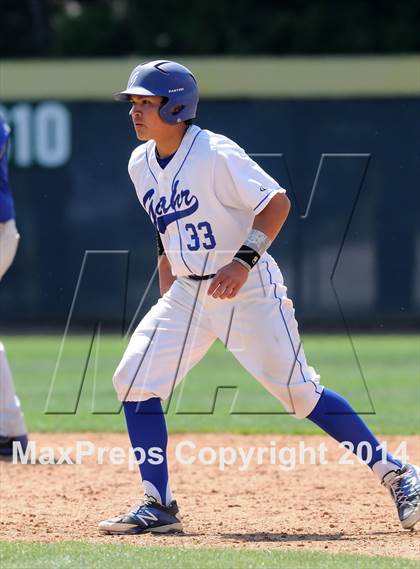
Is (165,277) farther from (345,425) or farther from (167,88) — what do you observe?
(345,425)

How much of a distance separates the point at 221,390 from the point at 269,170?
5.82 m

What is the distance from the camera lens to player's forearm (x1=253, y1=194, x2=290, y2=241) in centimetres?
538

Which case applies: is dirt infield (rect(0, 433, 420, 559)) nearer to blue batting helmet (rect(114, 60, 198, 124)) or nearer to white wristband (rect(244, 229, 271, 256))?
white wristband (rect(244, 229, 271, 256))

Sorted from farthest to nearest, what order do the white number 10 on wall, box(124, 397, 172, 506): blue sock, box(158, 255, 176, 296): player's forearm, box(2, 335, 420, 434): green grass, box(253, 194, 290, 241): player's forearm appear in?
the white number 10 on wall
box(2, 335, 420, 434): green grass
box(158, 255, 176, 296): player's forearm
box(124, 397, 172, 506): blue sock
box(253, 194, 290, 241): player's forearm

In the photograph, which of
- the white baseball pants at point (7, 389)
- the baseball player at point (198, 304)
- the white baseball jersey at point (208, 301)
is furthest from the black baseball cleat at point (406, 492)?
the white baseball pants at point (7, 389)

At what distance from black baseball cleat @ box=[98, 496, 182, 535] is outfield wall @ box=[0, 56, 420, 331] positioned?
10386 mm

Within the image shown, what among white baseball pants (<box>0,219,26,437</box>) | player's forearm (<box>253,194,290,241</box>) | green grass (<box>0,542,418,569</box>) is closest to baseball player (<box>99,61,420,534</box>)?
player's forearm (<box>253,194,290,241</box>)

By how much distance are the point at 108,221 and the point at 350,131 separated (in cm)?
367

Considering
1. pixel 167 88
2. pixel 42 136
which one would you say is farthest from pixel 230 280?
pixel 42 136

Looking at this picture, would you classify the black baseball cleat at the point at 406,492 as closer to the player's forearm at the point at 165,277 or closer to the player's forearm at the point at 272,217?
the player's forearm at the point at 272,217

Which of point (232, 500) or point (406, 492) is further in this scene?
point (232, 500)

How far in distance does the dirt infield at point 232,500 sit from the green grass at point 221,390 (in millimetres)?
508

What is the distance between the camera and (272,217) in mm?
5398

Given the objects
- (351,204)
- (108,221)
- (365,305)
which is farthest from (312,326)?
(108,221)
